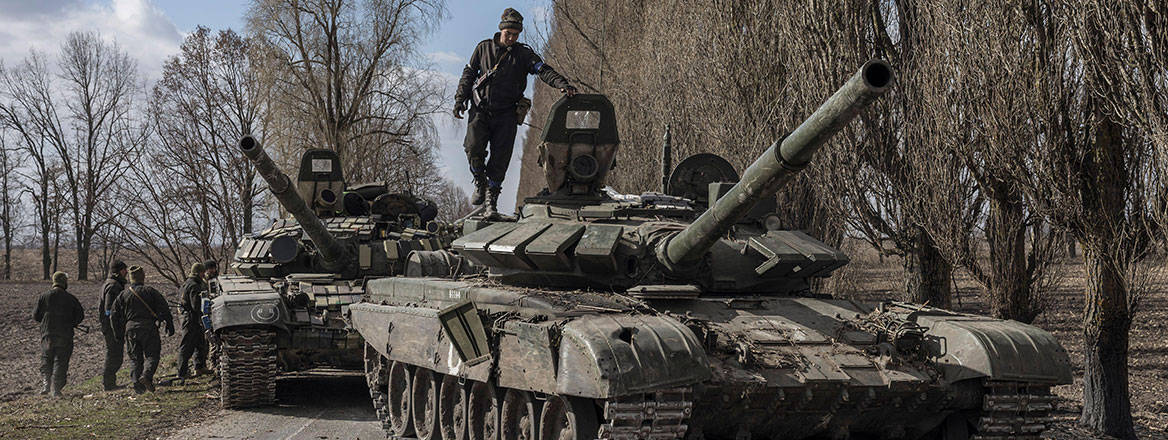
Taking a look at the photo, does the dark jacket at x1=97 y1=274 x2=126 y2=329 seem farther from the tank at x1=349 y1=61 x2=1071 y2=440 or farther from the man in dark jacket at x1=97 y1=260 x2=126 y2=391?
the tank at x1=349 y1=61 x2=1071 y2=440

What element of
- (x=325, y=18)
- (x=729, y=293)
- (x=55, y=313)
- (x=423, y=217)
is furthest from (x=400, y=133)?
(x=729, y=293)

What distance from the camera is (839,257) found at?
9211 millimetres

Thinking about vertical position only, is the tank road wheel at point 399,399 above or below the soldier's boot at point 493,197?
below

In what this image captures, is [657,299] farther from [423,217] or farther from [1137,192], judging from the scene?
[423,217]

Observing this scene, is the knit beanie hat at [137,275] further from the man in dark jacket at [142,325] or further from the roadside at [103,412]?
the roadside at [103,412]

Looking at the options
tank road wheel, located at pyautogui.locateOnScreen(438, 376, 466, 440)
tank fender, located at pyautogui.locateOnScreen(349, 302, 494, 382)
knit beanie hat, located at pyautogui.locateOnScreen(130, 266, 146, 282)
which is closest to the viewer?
tank fender, located at pyautogui.locateOnScreen(349, 302, 494, 382)

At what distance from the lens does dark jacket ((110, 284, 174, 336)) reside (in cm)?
1470

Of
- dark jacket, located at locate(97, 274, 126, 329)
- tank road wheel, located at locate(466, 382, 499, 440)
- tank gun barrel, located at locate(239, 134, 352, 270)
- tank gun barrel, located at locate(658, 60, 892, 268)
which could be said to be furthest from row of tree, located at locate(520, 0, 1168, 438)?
dark jacket, located at locate(97, 274, 126, 329)

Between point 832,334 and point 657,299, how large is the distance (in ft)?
4.37

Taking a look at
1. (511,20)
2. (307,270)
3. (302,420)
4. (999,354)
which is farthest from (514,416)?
(307,270)

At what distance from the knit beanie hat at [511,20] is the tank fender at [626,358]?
5883mm

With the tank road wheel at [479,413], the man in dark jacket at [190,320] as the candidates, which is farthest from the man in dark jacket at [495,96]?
the man in dark jacket at [190,320]

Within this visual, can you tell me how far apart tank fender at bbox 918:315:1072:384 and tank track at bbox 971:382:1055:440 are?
0.13 m

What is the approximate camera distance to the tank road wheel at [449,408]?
10.2 metres
